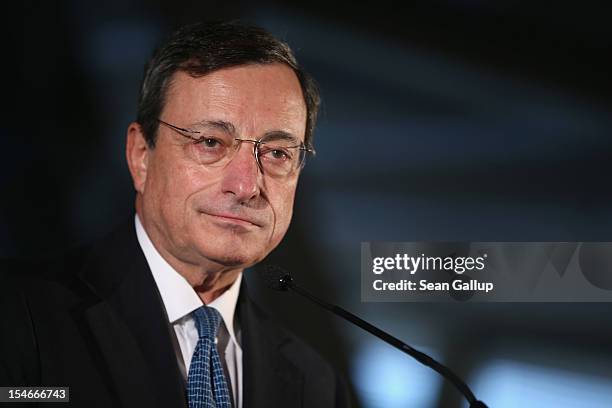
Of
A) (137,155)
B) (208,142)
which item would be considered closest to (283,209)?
(208,142)

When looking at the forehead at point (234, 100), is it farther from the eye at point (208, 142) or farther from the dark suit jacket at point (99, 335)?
the dark suit jacket at point (99, 335)

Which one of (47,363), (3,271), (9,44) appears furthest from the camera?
(9,44)

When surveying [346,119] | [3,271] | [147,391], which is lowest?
[147,391]

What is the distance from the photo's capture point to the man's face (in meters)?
2.04

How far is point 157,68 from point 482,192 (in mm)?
1053

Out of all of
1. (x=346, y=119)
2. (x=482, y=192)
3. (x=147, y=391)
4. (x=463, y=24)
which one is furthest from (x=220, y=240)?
(x=463, y=24)

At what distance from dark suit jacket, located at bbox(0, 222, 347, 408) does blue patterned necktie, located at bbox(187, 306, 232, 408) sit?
0.04 metres

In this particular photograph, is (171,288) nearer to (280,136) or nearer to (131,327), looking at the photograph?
(131,327)

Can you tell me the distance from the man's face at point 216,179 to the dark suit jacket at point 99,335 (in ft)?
0.48

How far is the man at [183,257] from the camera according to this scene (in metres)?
2.02

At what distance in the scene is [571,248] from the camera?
2.44 metres

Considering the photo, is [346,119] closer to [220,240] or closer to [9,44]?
[220,240]

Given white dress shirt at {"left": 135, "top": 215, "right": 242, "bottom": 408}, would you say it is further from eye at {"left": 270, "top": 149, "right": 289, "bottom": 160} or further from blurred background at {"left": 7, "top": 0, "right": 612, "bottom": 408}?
eye at {"left": 270, "top": 149, "right": 289, "bottom": 160}

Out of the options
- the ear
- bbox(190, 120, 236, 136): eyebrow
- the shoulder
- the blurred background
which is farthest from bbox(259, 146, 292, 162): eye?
the shoulder
